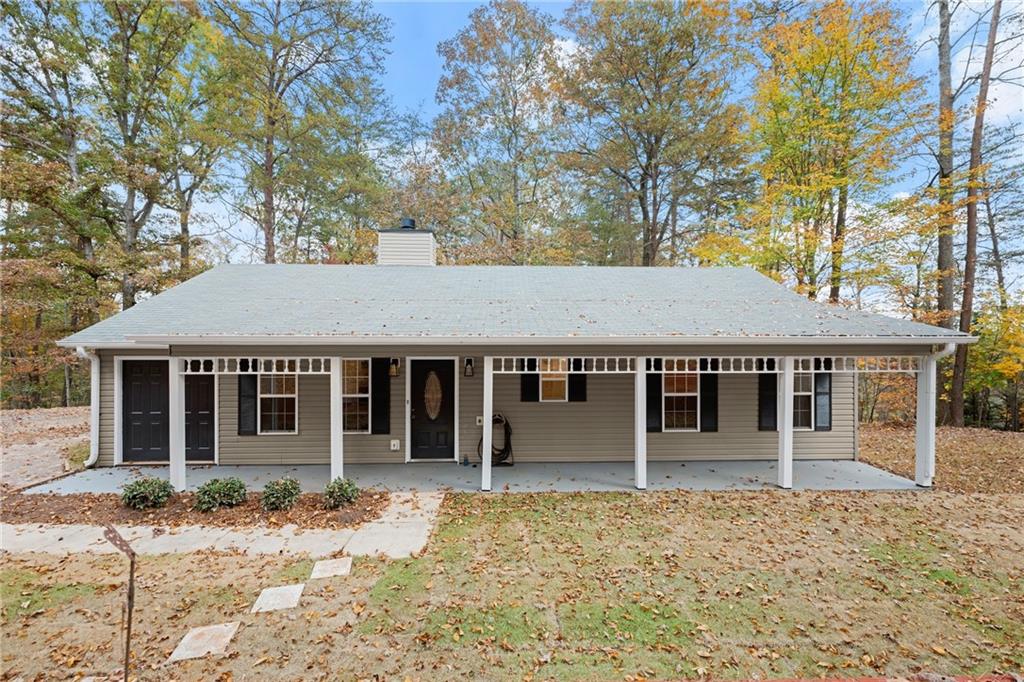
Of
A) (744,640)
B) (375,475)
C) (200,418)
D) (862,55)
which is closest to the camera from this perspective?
(744,640)

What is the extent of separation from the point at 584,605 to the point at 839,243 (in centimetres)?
1410

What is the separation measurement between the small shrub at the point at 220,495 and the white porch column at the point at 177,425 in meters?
0.74

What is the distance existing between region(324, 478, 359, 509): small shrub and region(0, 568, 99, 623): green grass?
2351mm

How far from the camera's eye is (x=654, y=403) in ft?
27.7

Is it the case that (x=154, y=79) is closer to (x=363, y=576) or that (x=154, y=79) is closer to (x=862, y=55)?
(x=363, y=576)

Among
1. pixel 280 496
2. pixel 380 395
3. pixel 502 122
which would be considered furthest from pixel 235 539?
pixel 502 122

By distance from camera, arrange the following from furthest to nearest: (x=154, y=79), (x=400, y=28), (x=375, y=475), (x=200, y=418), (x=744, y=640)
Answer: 1. (x=400, y=28)
2. (x=154, y=79)
3. (x=200, y=418)
4. (x=375, y=475)
5. (x=744, y=640)

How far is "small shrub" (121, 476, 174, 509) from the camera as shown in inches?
230

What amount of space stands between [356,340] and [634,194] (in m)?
12.9

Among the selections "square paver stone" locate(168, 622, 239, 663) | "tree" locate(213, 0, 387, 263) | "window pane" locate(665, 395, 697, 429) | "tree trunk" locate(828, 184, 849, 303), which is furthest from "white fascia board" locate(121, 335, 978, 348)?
"tree" locate(213, 0, 387, 263)

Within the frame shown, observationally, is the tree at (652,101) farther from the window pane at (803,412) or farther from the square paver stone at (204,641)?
the square paver stone at (204,641)

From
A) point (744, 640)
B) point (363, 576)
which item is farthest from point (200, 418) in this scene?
point (744, 640)

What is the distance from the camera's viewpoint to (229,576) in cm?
423

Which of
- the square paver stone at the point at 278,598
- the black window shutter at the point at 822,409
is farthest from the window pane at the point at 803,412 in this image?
the square paver stone at the point at 278,598
